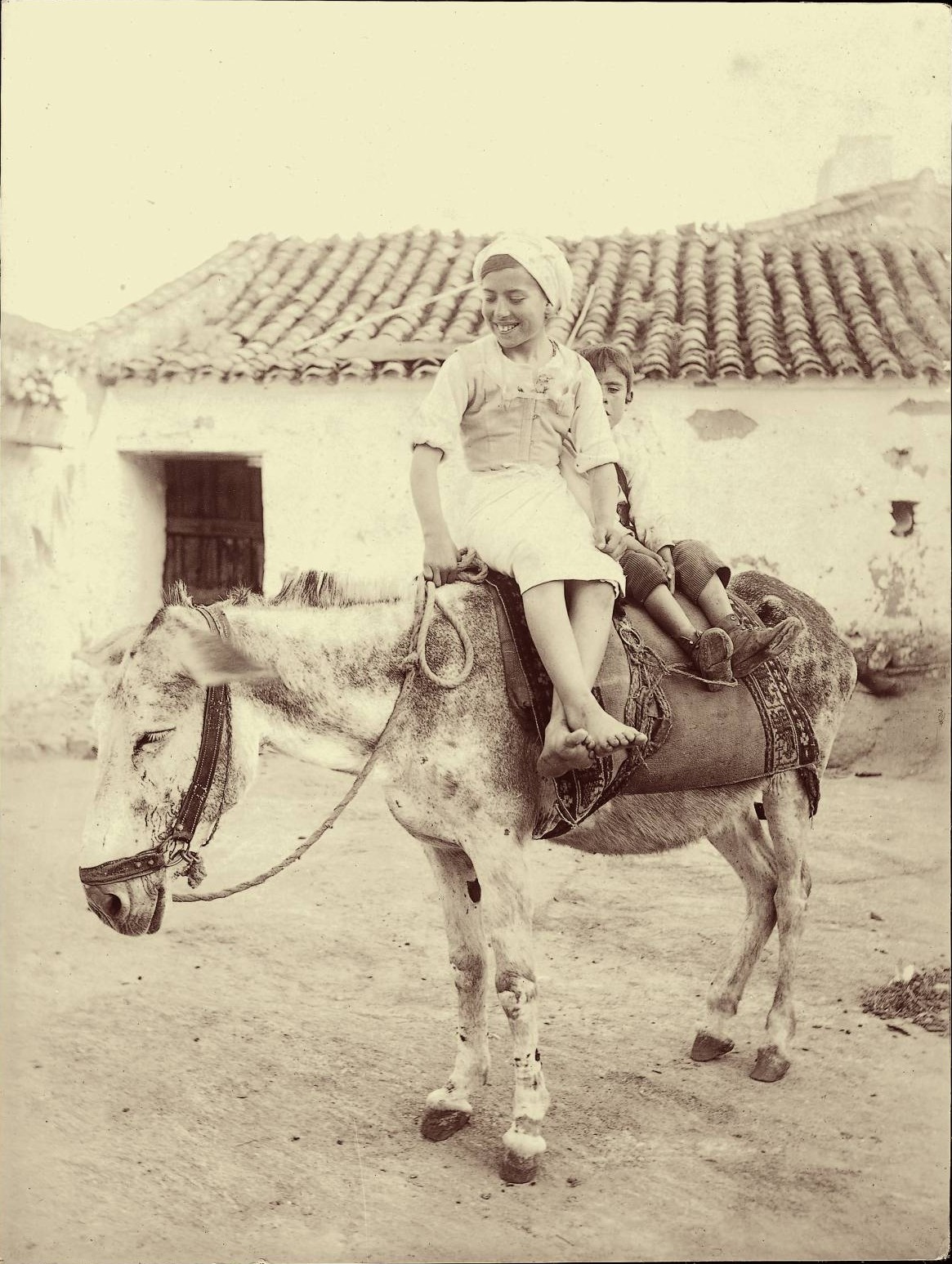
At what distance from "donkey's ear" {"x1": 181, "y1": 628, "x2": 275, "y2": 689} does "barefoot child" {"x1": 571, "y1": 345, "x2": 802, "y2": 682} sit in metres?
1.14

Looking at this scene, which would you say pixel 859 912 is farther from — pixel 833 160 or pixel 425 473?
pixel 833 160

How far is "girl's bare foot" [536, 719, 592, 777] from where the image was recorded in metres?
2.70

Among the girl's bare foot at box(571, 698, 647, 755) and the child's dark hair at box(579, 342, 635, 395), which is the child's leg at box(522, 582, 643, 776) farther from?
the child's dark hair at box(579, 342, 635, 395)

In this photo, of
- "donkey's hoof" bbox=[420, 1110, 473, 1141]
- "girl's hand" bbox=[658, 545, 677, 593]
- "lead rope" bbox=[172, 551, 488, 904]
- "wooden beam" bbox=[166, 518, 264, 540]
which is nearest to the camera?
"lead rope" bbox=[172, 551, 488, 904]

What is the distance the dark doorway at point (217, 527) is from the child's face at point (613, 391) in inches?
57.2

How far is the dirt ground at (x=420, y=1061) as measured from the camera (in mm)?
2887

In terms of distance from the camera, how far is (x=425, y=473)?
2.83 metres

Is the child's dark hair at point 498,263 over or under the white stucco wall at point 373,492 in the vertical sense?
over

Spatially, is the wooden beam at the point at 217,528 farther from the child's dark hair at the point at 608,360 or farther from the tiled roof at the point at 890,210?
the tiled roof at the point at 890,210

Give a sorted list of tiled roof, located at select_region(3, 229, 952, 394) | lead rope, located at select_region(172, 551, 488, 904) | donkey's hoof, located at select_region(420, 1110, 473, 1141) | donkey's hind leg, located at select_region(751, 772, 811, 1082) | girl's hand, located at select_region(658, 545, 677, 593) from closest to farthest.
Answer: lead rope, located at select_region(172, 551, 488, 904), donkey's hoof, located at select_region(420, 1110, 473, 1141), girl's hand, located at select_region(658, 545, 677, 593), donkey's hind leg, located at select_region(751, 772, 811, 1082), tiled roof, located at select_region(3, 229, 952, 394)

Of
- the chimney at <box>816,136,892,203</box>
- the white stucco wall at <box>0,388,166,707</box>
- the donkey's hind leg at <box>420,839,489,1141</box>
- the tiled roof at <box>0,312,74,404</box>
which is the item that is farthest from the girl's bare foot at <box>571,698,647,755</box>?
the tiled roof at <box>0,312,74,404</box>

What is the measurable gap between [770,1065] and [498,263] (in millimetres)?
2348

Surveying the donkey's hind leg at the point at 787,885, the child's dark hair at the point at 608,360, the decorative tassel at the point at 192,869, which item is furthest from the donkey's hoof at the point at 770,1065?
the child's dark hair at the point at 608,360

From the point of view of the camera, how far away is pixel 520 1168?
2939 millimetres
